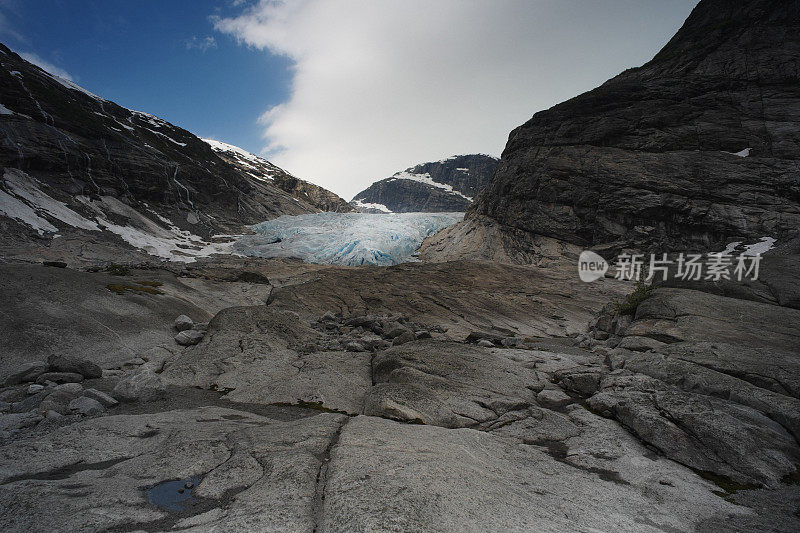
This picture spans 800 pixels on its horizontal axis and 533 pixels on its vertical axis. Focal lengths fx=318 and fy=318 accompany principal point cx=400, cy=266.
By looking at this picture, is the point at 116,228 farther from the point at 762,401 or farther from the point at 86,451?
the point at 762,401

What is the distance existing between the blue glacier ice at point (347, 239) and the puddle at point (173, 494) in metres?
38.2

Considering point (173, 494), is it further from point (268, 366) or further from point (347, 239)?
point (347, 239)

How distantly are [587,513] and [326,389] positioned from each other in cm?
589

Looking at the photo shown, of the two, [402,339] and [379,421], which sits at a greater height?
[402,339]

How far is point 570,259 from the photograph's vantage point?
3594 cm

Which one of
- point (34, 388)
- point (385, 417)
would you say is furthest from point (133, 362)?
point (385, 417)

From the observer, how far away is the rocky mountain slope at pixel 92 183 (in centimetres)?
3206

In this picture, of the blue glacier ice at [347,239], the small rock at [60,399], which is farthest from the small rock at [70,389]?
A: the blue glacier ice at [347,239]

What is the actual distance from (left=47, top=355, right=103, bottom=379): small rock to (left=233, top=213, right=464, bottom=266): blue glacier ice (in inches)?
1342

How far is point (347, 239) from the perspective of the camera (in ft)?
151

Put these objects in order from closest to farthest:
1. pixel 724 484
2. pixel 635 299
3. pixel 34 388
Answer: pixel 724 484 → pixel 34 388 → pixel 635 299

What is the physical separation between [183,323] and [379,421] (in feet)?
30.8

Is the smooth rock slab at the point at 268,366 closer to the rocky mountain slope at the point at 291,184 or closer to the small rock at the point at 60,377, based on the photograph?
the small rock at the point at 60,377

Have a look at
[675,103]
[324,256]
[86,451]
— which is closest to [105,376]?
[86,451]
